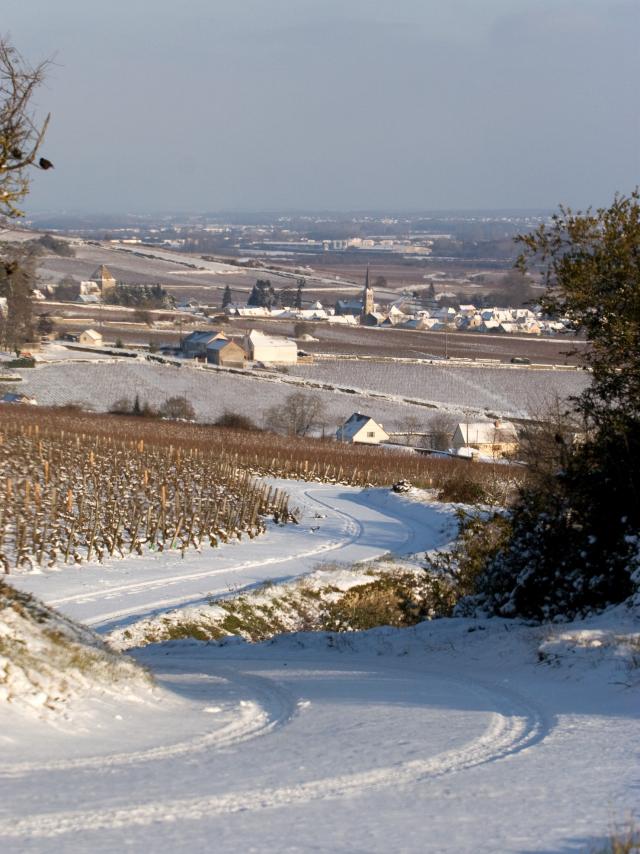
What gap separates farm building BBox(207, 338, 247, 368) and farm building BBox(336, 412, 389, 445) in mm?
30578

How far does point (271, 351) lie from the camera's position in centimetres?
10412

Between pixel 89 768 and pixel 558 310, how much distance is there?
30.2 ft

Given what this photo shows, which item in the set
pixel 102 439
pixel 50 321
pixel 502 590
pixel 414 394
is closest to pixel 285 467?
pixel 102 439

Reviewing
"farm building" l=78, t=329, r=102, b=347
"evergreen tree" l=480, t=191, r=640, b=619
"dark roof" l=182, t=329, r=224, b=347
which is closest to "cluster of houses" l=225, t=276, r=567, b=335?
"dark roof" l=182, t=329, r=224, b=347

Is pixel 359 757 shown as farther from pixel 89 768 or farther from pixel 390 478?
pixel 390 478

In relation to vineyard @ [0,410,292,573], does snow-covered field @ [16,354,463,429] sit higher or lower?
lower

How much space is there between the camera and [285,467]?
45.6m

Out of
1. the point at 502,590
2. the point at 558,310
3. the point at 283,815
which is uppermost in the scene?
the point at 558,310

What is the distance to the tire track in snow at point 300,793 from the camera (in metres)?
5.71

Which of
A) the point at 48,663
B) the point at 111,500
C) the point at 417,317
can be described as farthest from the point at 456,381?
the point at 48,663

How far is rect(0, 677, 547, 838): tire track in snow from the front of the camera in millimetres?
5707

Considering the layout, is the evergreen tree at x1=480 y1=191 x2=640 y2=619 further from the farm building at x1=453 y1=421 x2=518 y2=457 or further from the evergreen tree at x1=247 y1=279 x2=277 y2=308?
the evergreen tree at x1=247 y1=279 x2=277 y2=308

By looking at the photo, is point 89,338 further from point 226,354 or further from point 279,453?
point 279,453

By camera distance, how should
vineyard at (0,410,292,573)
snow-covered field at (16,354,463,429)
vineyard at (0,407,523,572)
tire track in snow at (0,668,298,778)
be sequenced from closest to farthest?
tire track in snow at (0,668,298,778)
vineyard at (0,410,292,573)
vineyard at (0,407,523,572)
snow-covered field at (16,354,463,429)
